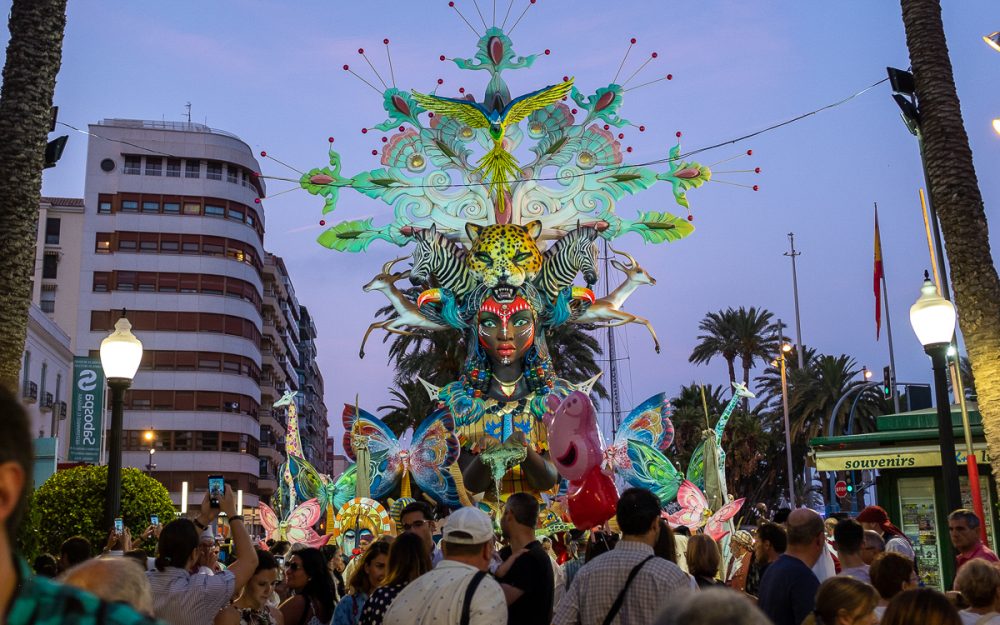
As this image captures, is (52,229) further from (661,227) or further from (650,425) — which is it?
(650,425)

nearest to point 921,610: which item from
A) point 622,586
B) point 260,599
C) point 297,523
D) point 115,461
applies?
point 622,586

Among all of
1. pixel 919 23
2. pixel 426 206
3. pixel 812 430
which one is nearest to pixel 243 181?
pixel 812 430

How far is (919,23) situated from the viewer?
1373 cm

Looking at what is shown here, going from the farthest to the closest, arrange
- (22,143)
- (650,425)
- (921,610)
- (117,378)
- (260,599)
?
(650,425) < (22,143) < (117,378) < (260,599) < (921,610)

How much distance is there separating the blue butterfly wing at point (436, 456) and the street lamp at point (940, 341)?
1324 centimetres

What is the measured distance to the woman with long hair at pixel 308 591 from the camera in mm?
7574

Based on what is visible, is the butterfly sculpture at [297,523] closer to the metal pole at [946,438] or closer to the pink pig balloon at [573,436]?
the pink pig balloon at [573,436]

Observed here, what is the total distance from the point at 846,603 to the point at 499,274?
1863 cm

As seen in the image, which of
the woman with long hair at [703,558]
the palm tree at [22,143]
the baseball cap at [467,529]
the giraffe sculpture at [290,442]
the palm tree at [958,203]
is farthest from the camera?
the giraffe sculpture at [290,442]

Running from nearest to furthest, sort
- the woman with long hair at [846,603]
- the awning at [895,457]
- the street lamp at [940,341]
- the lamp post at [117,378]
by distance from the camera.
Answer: the woman with long hair at [846,603]
the street lamp at [940,341]
the lamp post at [117,378]
the awning at [895,457]

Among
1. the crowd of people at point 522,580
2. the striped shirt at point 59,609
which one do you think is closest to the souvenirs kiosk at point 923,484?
the crowd of people at point 522,580

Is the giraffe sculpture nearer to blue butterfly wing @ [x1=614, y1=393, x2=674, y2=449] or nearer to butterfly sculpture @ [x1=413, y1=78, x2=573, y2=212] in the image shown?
butterfly sculpture @ [x1=413, y1=78, x2=573, y2=212]

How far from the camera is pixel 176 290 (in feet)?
207

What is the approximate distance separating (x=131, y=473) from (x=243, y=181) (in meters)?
47.3
